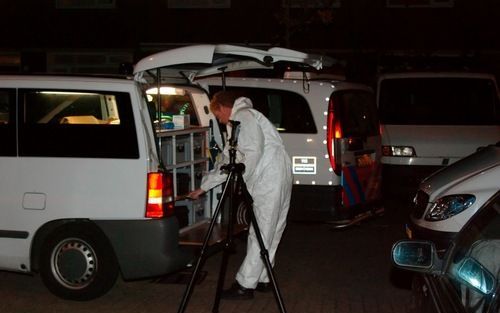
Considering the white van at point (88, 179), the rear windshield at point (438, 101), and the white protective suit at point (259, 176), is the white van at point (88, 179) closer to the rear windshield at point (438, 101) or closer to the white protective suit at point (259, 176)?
the white protective suit at point (259, 176)

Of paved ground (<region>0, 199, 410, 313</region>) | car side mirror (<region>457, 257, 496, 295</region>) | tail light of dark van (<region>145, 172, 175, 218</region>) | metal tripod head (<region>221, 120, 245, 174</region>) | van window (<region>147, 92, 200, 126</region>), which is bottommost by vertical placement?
paved ground (<region>0, 199, 410, 313</region>)

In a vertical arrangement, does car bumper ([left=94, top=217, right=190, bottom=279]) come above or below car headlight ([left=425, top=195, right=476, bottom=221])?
below

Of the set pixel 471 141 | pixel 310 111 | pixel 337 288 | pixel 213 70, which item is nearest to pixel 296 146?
pixel 310 111

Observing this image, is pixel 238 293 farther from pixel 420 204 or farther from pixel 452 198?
pixel 452 198

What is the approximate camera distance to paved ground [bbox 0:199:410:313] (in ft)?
23.5

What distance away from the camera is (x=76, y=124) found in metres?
7.07

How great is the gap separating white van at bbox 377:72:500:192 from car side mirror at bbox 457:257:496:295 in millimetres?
8201

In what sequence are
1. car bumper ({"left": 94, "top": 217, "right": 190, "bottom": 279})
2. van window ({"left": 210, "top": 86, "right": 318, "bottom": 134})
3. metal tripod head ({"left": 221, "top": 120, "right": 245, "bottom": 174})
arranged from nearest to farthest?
1. metal tripod head ({"left": 221, "top": 120, "right": 245, "bottom": 174})
2. car bumper ({"left": 94, "top": 217, "right": 190, "bottom": 279})
3. van window ({"left": 210, "top": 86, "right": 318, "bottom": 134})

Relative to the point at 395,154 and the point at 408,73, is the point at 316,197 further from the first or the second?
the point at 408,73

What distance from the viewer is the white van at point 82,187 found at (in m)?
6.87

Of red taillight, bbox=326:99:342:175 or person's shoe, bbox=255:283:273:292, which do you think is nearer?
person's shoe, bbox=255:283:273:292

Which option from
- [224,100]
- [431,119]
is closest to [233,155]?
[224,100]

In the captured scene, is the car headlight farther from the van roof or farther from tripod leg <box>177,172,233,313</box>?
the van roof

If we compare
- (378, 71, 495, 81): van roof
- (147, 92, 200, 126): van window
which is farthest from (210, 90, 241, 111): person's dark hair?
(378, 71, 495, 81): van roof
